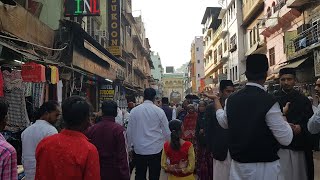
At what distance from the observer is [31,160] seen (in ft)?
14.6

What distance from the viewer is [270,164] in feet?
10.7

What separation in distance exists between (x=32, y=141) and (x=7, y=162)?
6.68 ft

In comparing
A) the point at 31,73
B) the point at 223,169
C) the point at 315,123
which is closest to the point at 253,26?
the point at 31,73

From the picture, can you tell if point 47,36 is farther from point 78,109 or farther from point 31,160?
point 78,109

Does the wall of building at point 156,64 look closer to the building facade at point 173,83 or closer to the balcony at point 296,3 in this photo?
the building facade at point 173,83

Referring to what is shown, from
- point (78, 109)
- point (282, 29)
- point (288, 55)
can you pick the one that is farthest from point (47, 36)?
point (282, 29)

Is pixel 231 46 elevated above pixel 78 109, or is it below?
above

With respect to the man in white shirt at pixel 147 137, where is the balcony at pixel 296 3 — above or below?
above

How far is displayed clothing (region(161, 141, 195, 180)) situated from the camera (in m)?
5.67

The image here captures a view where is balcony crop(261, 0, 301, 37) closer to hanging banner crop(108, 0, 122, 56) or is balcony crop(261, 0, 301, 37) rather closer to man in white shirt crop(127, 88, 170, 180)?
hanging banner crop(108, 0, 122, 56)

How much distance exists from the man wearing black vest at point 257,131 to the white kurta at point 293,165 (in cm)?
116

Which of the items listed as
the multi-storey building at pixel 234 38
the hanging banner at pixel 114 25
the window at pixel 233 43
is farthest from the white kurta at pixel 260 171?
the window at pixel 233 43

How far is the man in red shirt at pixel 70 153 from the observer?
258 centimetres

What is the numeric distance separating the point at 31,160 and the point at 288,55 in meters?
16.7
